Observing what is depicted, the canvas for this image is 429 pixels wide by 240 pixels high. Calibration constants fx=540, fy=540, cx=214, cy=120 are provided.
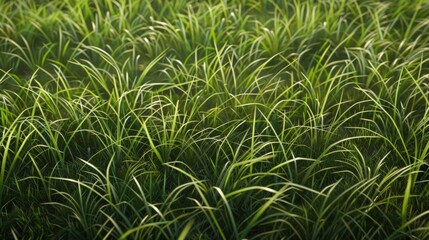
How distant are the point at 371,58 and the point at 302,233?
1.01 metres

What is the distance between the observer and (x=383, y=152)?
2.07 m

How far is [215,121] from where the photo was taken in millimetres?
2170

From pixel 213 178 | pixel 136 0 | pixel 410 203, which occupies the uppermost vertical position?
pixel 136 0

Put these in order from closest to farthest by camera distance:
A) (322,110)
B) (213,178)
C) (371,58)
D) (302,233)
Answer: (302,233), (213,178), (322,110), (371,58)

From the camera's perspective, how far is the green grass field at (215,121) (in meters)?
1.81

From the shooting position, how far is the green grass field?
5.93 feet

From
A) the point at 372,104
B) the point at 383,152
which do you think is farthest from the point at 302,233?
the point at 372,104

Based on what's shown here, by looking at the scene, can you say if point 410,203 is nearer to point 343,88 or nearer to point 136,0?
point 343,88

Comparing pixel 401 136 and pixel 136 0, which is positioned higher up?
pixel 136 0

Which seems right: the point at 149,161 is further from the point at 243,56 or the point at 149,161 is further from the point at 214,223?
the point at 243,56

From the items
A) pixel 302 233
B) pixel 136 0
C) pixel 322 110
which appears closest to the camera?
pixel 302 233

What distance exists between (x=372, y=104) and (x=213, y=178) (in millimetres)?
811

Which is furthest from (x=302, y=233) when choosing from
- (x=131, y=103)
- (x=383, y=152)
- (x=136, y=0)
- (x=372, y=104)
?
(x=136, y=0)

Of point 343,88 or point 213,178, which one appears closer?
point 213,178
